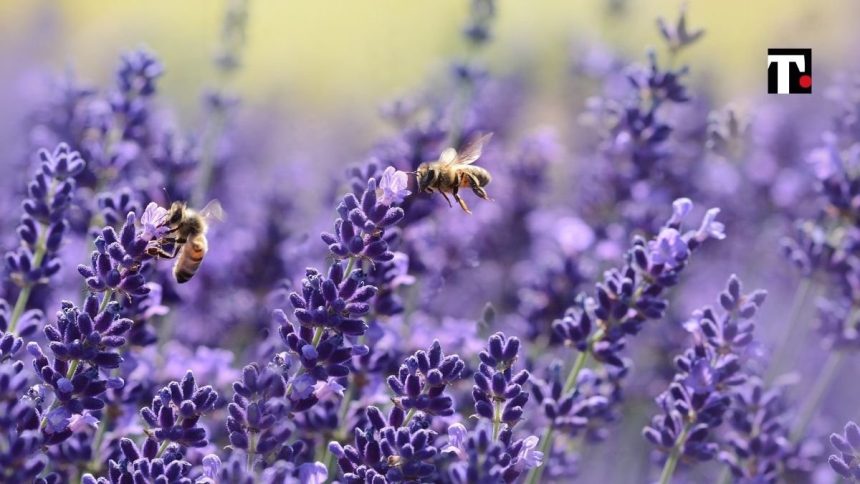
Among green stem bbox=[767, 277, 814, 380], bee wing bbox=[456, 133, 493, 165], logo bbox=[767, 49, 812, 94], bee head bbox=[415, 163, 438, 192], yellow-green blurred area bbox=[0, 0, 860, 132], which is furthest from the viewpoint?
yellow-green blurred area bbox=[0, 0, 860, 132]

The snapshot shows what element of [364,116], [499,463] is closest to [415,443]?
[499,463]

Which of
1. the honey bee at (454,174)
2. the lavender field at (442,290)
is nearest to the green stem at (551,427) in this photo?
the lavender field at (442,290)

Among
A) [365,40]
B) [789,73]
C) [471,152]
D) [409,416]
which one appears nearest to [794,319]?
[789,73]

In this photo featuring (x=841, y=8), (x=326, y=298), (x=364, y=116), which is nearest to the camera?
(x=326, y=298)

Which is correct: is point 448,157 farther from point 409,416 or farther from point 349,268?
point 409,416

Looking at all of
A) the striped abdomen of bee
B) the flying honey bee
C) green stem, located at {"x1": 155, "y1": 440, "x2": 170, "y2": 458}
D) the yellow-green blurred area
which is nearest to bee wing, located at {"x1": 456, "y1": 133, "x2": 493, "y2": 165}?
the flying honey bee

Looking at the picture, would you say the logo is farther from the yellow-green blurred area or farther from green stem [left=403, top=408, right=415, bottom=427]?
green stem [left=403, top=408, right=415, bottom=427]

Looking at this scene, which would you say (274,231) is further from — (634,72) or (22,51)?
(22,51)

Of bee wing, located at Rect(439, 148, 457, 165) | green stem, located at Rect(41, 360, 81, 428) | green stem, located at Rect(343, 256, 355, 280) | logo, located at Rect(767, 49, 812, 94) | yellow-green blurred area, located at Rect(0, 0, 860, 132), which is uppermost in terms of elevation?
yellow-green blurred area, located at Rect(0, 0, 860, 132)
